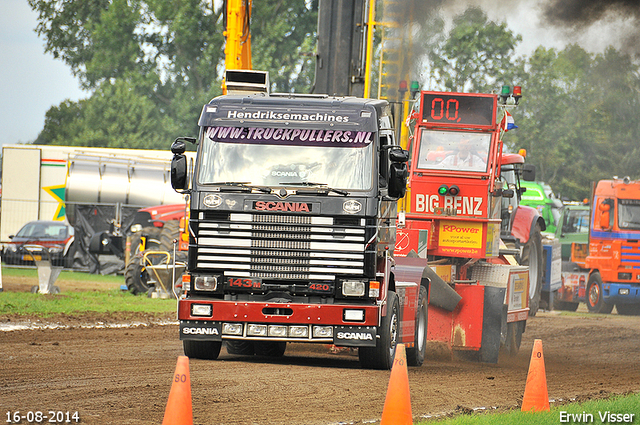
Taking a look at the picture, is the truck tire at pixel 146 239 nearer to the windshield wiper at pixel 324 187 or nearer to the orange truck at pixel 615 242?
the orange truck at pixel 615 242

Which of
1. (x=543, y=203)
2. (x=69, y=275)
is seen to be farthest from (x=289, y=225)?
(x=543, y=203)

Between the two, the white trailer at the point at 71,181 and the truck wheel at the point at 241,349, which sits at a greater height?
the white trailer at the point at 71,181

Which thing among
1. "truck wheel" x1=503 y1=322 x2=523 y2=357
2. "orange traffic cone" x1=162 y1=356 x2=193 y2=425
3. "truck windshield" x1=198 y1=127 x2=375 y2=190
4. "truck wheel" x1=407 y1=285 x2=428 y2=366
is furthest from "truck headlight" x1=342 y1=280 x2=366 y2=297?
"truck wheel" x1=503 y1=322 x2=523 y2=357

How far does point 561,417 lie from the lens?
8977mm

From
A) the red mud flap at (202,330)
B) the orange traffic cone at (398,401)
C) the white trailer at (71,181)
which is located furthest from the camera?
the white trailer at (71,181)

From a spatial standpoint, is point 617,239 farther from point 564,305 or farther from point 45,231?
point 45,231

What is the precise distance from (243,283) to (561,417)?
4351 mm

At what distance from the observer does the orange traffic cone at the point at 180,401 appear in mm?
6848

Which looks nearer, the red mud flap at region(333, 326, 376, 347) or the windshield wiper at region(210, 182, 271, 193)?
A: the red mud flap at region(333, 326, 376, 347)

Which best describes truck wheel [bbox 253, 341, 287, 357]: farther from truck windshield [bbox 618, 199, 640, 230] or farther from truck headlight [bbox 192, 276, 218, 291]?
truck windshield [bbox 618, 199, 640, 230]

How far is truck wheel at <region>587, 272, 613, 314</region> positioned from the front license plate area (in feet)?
61.9

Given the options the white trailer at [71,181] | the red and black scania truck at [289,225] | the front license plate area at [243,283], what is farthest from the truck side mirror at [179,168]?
the white trailer at [71,181]

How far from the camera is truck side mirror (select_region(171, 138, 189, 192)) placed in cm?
1177

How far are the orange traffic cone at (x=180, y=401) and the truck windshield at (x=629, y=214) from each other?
911 inches
